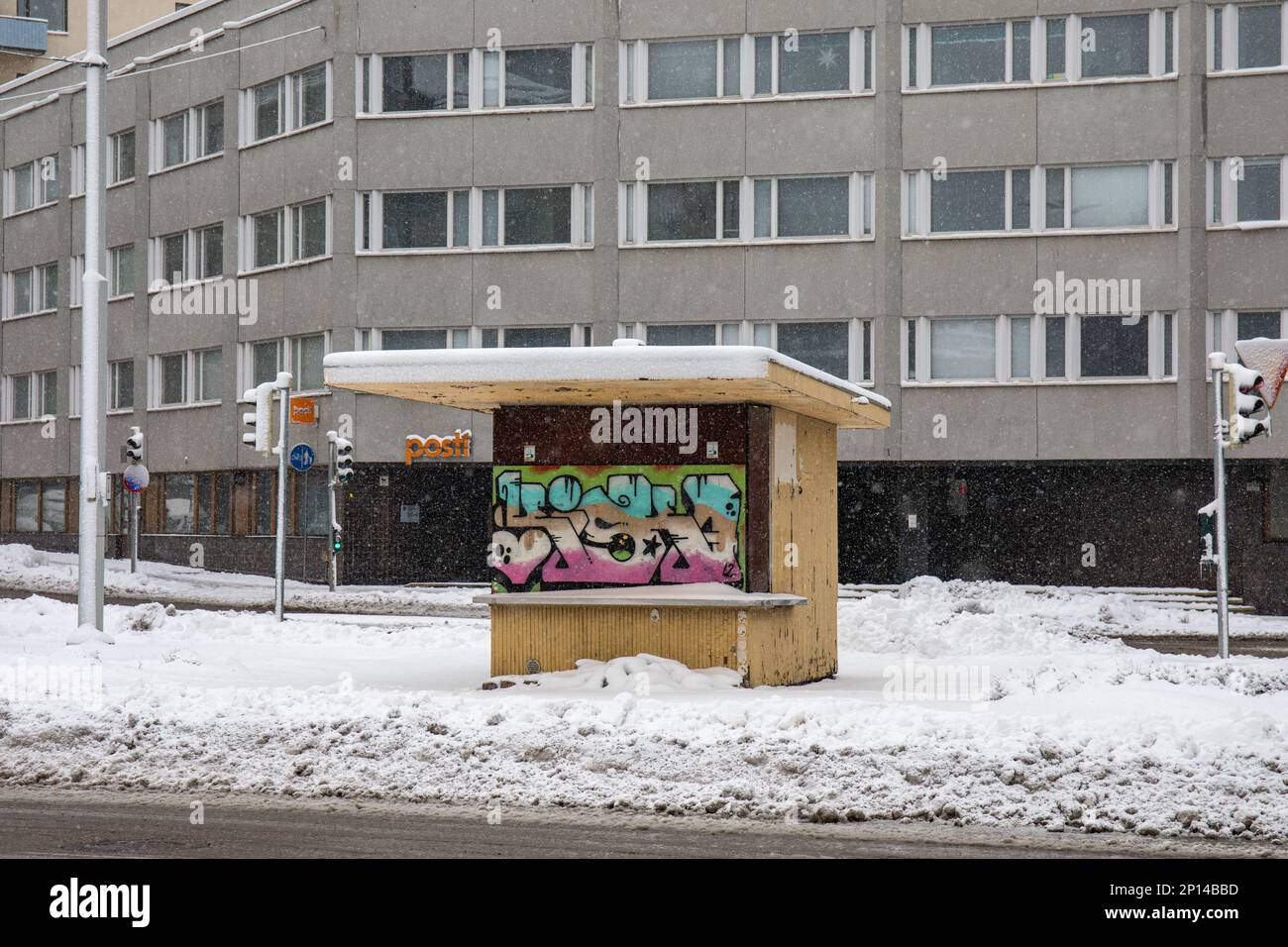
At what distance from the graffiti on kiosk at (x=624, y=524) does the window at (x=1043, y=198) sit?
69.4ft

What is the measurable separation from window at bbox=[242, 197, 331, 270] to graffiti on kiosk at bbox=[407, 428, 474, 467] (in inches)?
199

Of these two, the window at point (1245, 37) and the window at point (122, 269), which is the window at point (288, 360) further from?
the window at point (1245, 37)

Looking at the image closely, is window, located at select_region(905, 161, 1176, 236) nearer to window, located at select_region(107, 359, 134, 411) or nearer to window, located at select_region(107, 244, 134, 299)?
window, located at select_region(107, 244, 134, 299)

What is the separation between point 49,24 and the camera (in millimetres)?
54438

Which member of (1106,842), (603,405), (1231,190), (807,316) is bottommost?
(1106,842)

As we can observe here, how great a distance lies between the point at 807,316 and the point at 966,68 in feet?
20.0

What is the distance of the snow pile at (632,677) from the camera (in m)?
13.5

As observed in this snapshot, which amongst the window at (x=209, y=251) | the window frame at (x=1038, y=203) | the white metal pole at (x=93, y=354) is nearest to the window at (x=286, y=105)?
the window at (x=209, y=251)

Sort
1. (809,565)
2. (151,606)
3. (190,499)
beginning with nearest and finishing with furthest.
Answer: (809,565)
(151,606)
(190,499)

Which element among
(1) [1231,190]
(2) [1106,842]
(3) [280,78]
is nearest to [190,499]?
(3) [280,78]

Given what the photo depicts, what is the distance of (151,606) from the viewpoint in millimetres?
19875

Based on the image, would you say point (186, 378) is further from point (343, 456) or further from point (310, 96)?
point (343, 456)
